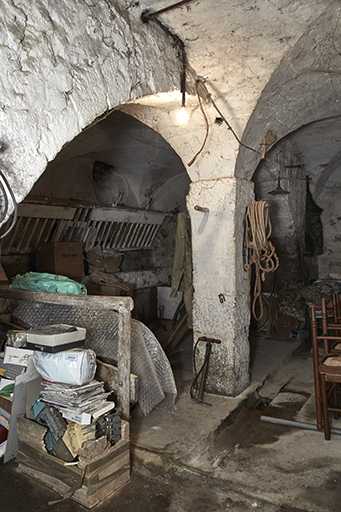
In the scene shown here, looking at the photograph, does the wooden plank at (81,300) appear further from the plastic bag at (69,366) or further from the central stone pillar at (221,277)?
the central stone pillar at (221,277)

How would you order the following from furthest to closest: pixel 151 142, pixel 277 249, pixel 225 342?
1. pixel 277 249
2. pixel 151 142
3. pixel 225 342

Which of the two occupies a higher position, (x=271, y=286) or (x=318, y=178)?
(x=318, y=178)

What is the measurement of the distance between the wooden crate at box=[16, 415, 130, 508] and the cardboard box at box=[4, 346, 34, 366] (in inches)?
15.8

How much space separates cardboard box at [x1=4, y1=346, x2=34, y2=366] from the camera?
2.83 m

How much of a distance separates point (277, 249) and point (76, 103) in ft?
17.0

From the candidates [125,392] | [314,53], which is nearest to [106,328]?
[125,392]

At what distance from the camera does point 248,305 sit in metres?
4.11

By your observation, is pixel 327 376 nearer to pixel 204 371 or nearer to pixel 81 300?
pixel 204 371

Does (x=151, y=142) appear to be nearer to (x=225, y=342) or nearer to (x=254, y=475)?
(x=225, y=342)

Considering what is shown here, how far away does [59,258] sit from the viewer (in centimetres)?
564

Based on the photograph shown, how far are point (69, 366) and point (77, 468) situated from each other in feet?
2.12

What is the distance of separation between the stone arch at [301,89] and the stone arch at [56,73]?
55.3 inches

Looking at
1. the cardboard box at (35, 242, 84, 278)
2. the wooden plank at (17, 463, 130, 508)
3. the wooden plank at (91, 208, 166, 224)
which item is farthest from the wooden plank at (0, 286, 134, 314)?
the wooden plank at (91, 208, 166, 224)

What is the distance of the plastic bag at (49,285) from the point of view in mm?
3684
